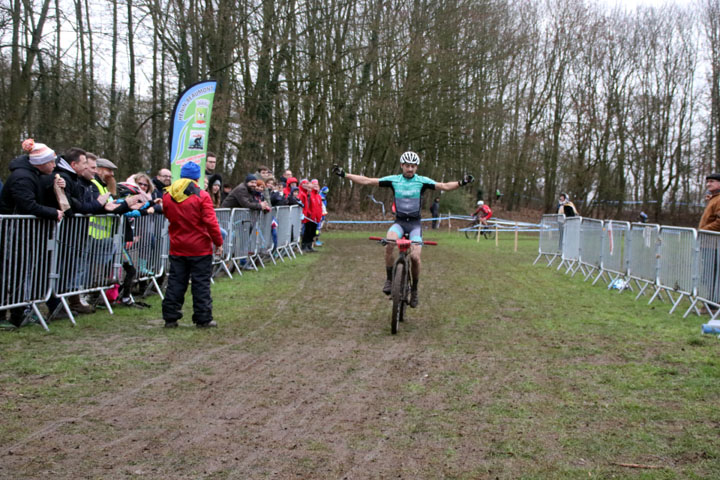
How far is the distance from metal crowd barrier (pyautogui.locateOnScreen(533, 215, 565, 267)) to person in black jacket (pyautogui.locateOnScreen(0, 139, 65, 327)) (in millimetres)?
12643

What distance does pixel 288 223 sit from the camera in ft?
62.2

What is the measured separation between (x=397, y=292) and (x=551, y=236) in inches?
429

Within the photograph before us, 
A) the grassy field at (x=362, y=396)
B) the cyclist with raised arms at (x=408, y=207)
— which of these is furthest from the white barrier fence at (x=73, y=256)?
the cyclist with raised arms at (x=408, y=207)

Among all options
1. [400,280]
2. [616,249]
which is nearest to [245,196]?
[400,280]

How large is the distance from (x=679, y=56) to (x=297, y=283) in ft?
131

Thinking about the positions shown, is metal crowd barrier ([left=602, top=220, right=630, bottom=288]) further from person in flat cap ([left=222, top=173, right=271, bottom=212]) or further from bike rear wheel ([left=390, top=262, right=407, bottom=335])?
person in flat cap ([left=222, top=173, right=271, bottom=212])

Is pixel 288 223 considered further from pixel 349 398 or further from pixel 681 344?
pixel 349 398

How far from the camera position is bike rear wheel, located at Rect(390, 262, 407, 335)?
27.6 feet

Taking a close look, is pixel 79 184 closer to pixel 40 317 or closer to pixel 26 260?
pixel 26 260

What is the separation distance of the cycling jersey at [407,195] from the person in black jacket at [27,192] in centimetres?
402

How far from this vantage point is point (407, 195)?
945 centimetres

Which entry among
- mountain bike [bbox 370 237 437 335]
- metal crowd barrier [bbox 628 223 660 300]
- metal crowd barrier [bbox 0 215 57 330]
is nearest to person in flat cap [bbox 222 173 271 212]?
mountain bike [bbox 370 237 437 335]

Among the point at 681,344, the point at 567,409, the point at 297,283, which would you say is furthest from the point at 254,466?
the point at 297,283

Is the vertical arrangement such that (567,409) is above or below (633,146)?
below
